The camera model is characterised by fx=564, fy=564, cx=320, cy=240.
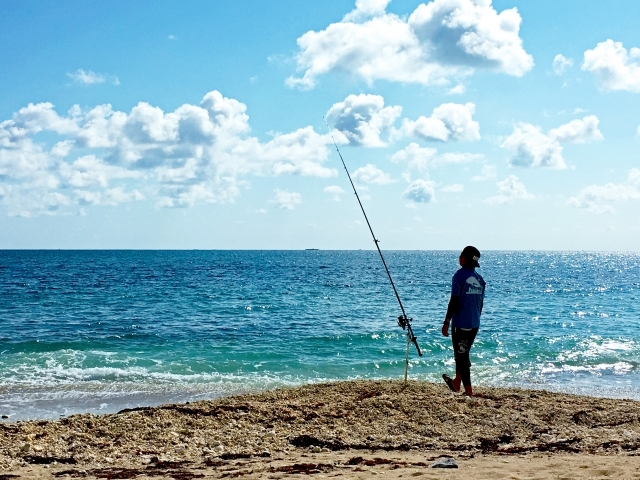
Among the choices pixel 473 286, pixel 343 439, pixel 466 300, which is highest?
pixel 473 286

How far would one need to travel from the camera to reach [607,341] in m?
21.3

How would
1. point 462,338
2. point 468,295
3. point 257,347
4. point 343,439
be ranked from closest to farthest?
point 343,439 < point 468,295 < point 462,338 < point 257,347

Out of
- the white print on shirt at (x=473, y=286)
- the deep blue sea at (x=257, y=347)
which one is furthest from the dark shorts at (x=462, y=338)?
the deep blue sea at (x=257, y=347)

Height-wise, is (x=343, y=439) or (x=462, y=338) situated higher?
(x=462, y=338)

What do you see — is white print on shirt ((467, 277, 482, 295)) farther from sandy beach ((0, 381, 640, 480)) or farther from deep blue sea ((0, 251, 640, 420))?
deep blue sea ((0, 251, 640, 420))

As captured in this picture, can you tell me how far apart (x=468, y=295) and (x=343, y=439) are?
2.89 m

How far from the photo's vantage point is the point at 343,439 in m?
7.88

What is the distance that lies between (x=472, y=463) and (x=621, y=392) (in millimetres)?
8781

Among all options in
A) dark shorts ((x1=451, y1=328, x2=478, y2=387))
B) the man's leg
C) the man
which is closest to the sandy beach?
the man's leg

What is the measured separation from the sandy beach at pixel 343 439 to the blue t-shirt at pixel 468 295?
152cm

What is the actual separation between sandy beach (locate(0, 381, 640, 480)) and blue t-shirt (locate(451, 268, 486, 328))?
1515 millimetres

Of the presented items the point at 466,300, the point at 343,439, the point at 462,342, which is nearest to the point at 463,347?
the point at 462,342

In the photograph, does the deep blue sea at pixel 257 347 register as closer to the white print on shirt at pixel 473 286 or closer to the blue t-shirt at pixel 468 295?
the blue t-shirt at pixel 468 295

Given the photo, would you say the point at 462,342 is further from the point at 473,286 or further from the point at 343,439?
the point at 343,439
